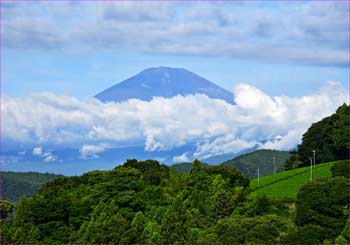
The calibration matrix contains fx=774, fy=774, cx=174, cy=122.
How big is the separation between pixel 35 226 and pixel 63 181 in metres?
16.4

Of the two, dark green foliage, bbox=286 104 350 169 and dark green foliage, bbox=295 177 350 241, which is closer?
dark green foliage, bbox=295 177 350 241

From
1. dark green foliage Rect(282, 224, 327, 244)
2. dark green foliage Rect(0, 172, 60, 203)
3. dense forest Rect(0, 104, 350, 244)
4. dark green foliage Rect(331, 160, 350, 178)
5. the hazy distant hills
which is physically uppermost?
the hazy distant hills

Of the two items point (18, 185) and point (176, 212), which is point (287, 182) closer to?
point (176, 212)

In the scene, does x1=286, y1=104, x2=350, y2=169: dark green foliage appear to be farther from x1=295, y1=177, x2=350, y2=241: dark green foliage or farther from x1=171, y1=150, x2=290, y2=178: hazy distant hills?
x1=171, y1=150, x2=290, y2=178: hazy distant hills

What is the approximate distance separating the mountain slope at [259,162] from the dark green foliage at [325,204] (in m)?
89.3

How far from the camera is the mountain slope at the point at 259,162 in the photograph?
135 m

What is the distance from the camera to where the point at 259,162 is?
144875 mm

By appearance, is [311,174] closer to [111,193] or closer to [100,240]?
[111,193]

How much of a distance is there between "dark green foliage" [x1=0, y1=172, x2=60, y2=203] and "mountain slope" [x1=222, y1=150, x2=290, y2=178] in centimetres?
3295

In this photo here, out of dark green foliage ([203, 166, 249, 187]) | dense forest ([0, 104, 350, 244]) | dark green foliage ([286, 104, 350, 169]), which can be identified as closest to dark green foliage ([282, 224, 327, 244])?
dense forest ([0, 104, 350, 244])

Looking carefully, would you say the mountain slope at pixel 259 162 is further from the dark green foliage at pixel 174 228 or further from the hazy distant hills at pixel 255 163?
the dark green foliage at pixel 174 228

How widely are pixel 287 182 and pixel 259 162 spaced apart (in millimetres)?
72654

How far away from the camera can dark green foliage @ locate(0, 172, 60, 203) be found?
117875mm

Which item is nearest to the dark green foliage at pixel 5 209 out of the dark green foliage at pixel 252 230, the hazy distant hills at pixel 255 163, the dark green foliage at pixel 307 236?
the dark green foliage at pixel 252 230
